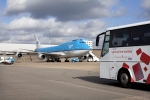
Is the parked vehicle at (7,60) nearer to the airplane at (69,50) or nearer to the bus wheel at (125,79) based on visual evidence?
the airplane at (69,50)

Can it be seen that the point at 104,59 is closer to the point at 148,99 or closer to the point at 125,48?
the point at 125,48

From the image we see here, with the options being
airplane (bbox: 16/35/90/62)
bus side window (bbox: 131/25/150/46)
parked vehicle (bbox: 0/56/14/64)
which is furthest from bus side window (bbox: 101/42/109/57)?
airplane (bbox: 16/35/90/62)

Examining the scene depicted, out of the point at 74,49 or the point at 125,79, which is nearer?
the point at 125,79

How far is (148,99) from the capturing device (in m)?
8.47

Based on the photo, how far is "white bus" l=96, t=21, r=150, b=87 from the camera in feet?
34.7

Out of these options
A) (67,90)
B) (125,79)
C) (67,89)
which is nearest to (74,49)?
(125,79)

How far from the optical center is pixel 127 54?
11453mm

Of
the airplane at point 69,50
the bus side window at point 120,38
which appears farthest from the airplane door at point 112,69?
the airplane at point 69,50

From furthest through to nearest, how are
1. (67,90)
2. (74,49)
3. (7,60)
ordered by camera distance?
(74,49), (7,60), (67,90)

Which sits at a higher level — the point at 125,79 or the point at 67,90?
the point at 125,79

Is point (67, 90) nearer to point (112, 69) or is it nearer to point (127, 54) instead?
point (112, 69)

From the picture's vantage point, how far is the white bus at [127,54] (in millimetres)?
10562

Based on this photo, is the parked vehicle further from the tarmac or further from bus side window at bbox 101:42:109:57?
bus side window at bbox 101:42:109:57

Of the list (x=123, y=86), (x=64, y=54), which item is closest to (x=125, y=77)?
(x=123, y=86)
